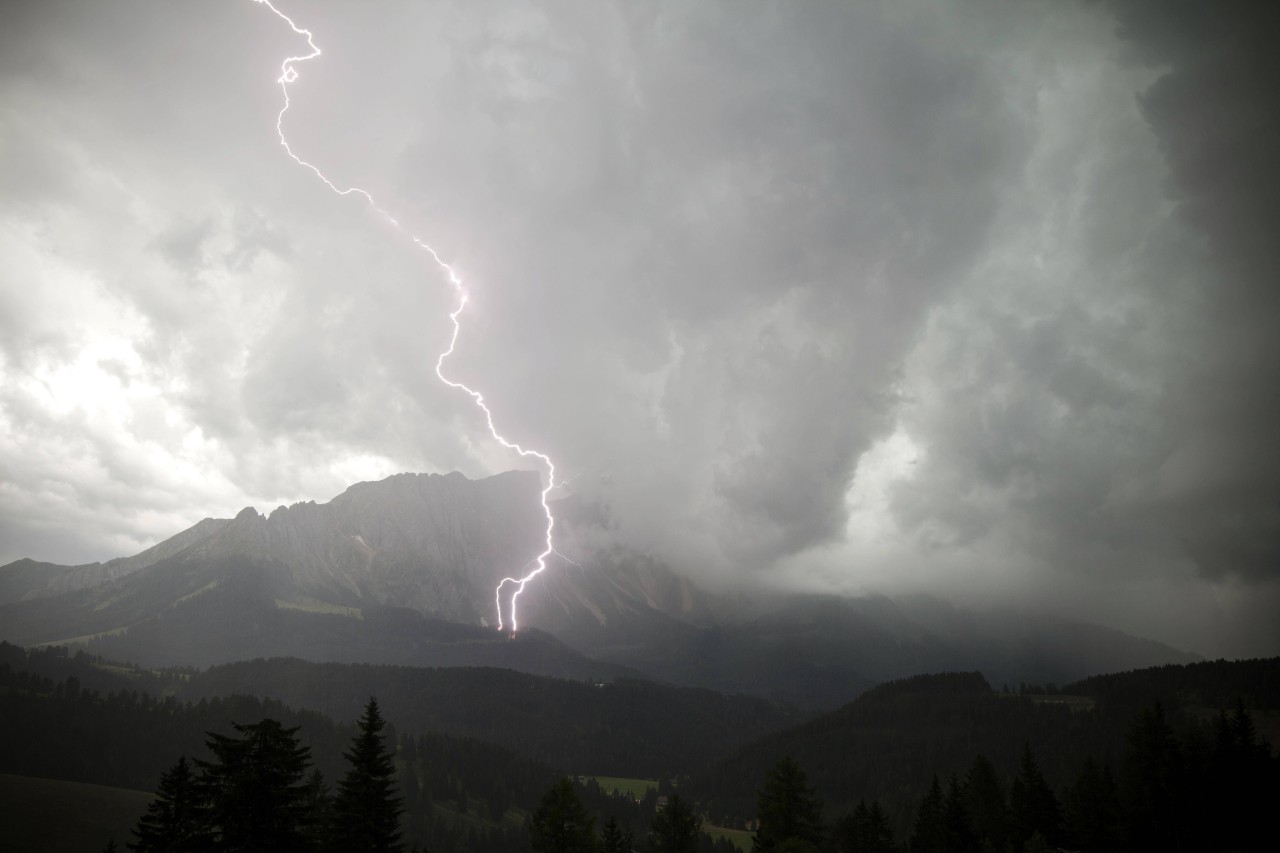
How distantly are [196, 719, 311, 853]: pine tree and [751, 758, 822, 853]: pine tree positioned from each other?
1256 inches

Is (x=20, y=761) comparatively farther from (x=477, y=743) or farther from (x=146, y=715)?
(x=477, y=743)

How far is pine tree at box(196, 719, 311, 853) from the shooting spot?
2766cm

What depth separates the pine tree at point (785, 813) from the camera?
4822 centimetres

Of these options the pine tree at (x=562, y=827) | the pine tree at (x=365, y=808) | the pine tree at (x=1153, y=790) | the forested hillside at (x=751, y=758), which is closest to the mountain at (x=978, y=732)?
the forested hillside at (x=751, y=758)

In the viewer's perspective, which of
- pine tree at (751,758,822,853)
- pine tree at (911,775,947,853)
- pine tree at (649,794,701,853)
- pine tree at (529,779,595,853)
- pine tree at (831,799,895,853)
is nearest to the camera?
pine tree at (529,779,595,853)

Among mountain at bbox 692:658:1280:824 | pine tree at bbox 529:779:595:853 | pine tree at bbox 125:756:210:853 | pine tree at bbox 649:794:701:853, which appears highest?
pine tree at bbox 125:756:210:853

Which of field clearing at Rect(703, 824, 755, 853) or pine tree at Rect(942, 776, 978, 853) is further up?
pine tree at Rect(942, 776, 978, 853)

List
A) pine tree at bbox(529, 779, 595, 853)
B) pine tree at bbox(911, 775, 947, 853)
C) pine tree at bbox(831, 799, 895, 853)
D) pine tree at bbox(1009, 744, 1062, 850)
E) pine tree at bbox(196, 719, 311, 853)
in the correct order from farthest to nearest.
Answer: pine tree at bbox(1009, 744, 1062, 850) < pine tree at bbox(911, 775, 947, 853) < pine tree at bbox(831, 799, 895, 853) < pine tree at bbox(529, 779, 595, 853) < pine tree at bbox(196, 719, 311, 853)

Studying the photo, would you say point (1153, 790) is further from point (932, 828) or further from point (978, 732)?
point (978, 732)

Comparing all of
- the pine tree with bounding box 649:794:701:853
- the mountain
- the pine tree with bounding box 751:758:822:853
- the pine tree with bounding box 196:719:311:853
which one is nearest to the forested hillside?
the mountain

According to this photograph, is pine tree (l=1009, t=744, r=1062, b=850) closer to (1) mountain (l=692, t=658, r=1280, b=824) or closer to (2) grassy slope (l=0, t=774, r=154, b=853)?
(1) mountain (l=692, t=658, r=1280, b=824)

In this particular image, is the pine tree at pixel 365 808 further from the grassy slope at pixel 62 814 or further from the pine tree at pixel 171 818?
the grassy slope at pixel 62 814

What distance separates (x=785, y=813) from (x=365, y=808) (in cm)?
3045

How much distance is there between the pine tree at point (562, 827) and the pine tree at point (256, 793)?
17.0 meters
